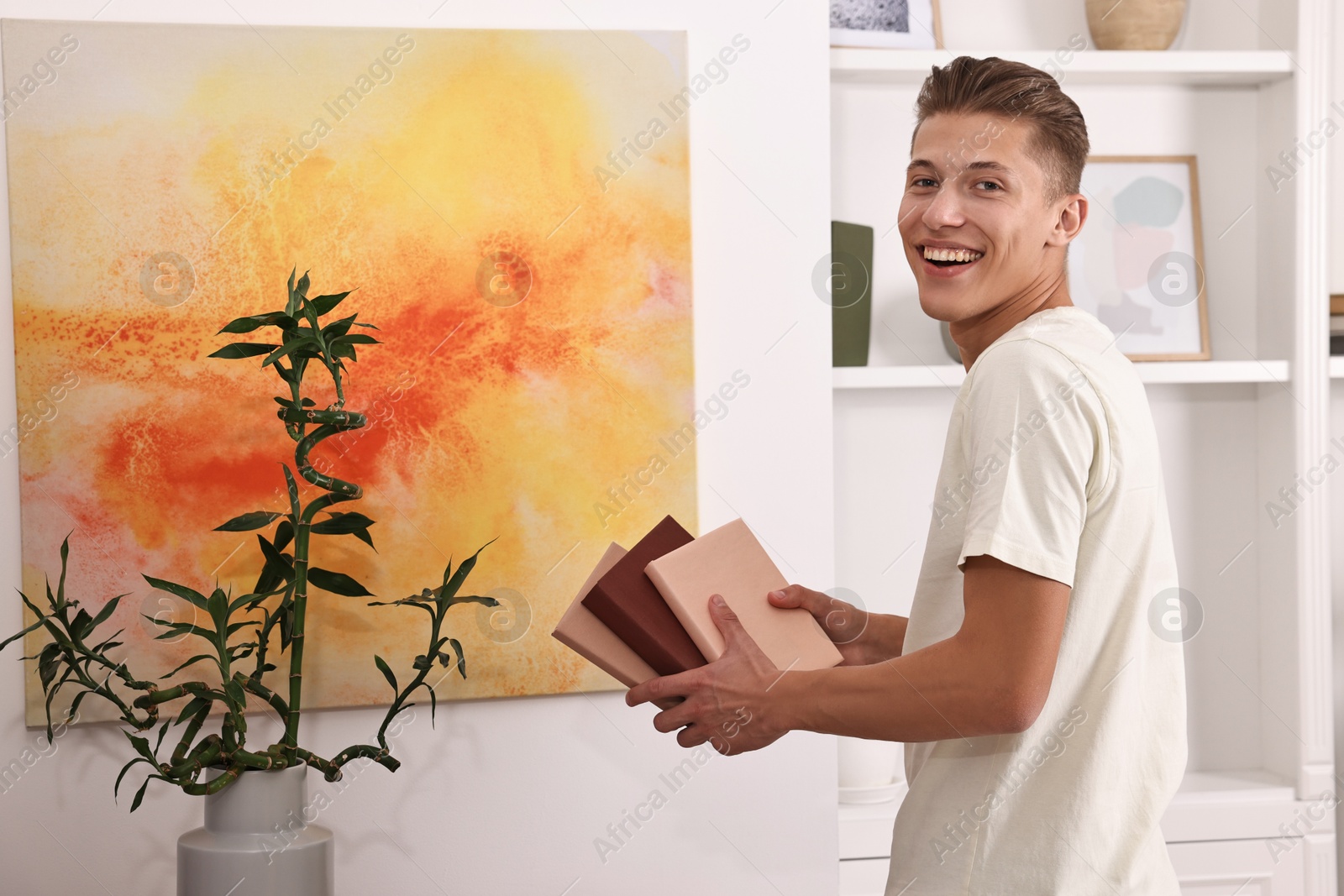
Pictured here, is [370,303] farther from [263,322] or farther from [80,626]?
[80,626]

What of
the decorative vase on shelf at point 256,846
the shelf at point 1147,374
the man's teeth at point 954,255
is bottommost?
the decorative vase on shelf at point 256,846

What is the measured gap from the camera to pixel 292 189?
62.8 inches

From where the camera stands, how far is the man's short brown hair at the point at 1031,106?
0.97 metres

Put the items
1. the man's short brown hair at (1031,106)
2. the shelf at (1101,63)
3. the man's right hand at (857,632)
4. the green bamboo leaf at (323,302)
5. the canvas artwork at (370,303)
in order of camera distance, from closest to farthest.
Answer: the man's short brown hair at (1031,106) → the man's right hand at (857,632) → the green bamboo leaf at (323,302) → the canvas artwork at (370,303) → the shelf at (1101,63)

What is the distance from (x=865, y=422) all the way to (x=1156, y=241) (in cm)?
68

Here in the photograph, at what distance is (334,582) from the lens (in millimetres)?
1427

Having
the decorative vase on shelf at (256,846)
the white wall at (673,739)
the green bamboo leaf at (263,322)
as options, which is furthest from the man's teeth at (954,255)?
the decorative vase on shelf at (256,846)

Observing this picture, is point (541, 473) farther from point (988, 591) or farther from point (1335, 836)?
point (1335, 836)

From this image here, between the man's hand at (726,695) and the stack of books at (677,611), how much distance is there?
16 mm

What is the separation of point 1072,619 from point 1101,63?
141 centimetres

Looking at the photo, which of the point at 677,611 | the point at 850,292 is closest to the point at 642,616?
the point at 677,611

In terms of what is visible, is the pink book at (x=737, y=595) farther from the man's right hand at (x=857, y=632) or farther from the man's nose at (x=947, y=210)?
the man's nose at (x=947, y=210)

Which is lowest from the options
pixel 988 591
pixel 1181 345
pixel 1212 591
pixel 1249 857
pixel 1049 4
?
pixel 1249 857

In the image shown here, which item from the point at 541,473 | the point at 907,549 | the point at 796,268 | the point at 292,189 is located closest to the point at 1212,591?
the point at 907,549
